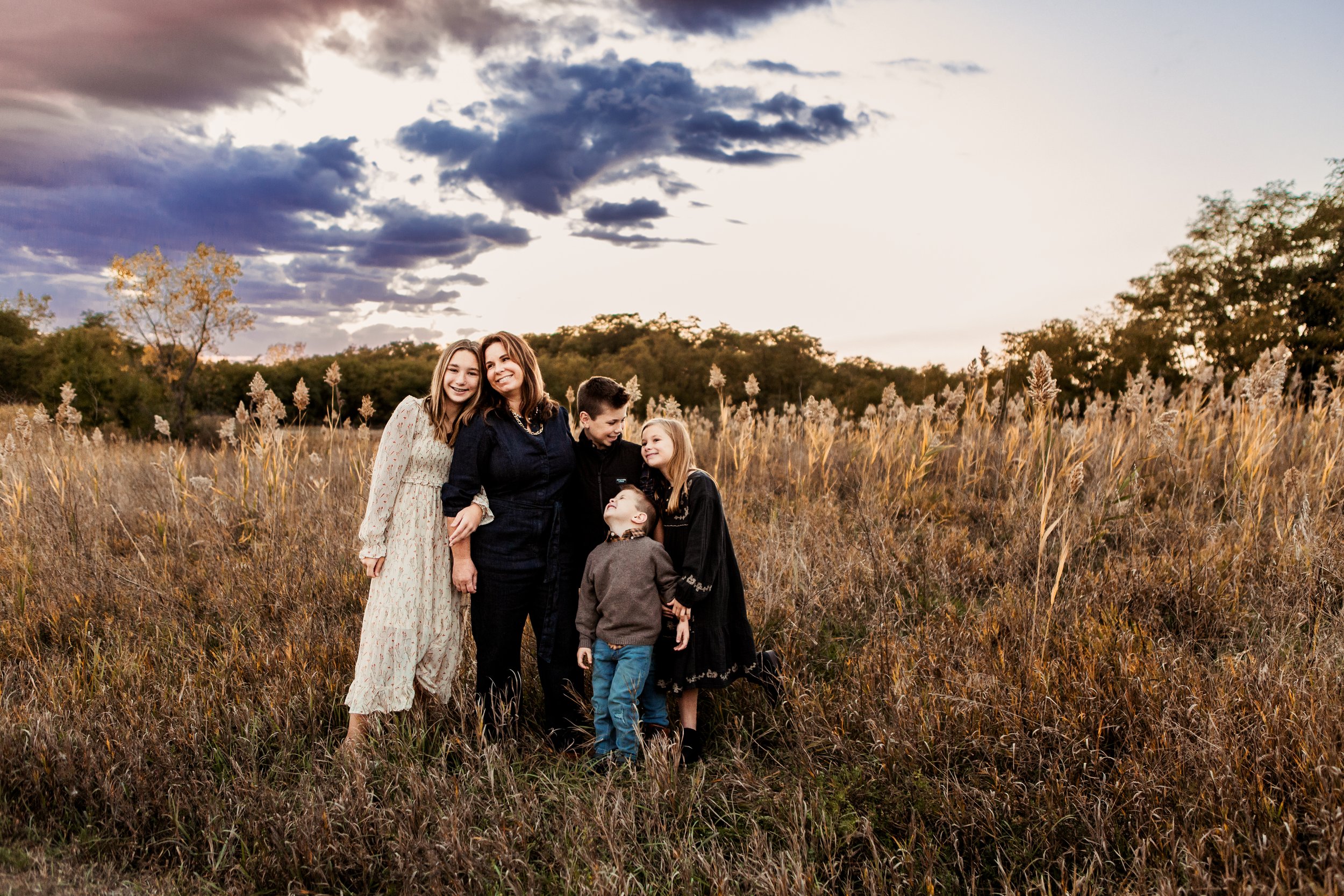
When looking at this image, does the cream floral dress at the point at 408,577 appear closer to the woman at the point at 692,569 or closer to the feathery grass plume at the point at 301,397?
the woman at the point at 692,569

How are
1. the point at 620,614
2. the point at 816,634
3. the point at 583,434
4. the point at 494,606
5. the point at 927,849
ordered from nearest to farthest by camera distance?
the point at 927,849 < the point at 620,614 < the point at 494,606 < the point at 583,434 < the point at 816,634

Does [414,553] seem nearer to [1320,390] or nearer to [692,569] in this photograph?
[692,569]

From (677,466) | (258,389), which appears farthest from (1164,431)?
(258,389)

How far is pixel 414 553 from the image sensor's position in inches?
118

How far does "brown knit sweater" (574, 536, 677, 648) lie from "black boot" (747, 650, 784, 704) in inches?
22.7

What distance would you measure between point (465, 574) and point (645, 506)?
879 millimetres

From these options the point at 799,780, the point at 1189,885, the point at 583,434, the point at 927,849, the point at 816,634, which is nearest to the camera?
the point at 1189,885

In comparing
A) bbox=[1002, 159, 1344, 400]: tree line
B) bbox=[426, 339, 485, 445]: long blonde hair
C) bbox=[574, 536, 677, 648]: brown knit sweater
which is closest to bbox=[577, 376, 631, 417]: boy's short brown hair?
bbox=[426, 339, 485, 445]: long blonde hair

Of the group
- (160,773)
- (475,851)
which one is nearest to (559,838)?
(475,851)

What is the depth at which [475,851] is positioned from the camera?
2.23m

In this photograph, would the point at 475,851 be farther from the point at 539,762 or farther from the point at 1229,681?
the point at 1229,681

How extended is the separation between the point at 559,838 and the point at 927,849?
123cm

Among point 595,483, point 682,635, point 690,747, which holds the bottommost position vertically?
point 690,747

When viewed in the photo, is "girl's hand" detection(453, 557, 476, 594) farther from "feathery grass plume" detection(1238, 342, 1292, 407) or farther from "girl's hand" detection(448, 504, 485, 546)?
"feathery grass plume" detection(1238, 342, 1292, 407)
